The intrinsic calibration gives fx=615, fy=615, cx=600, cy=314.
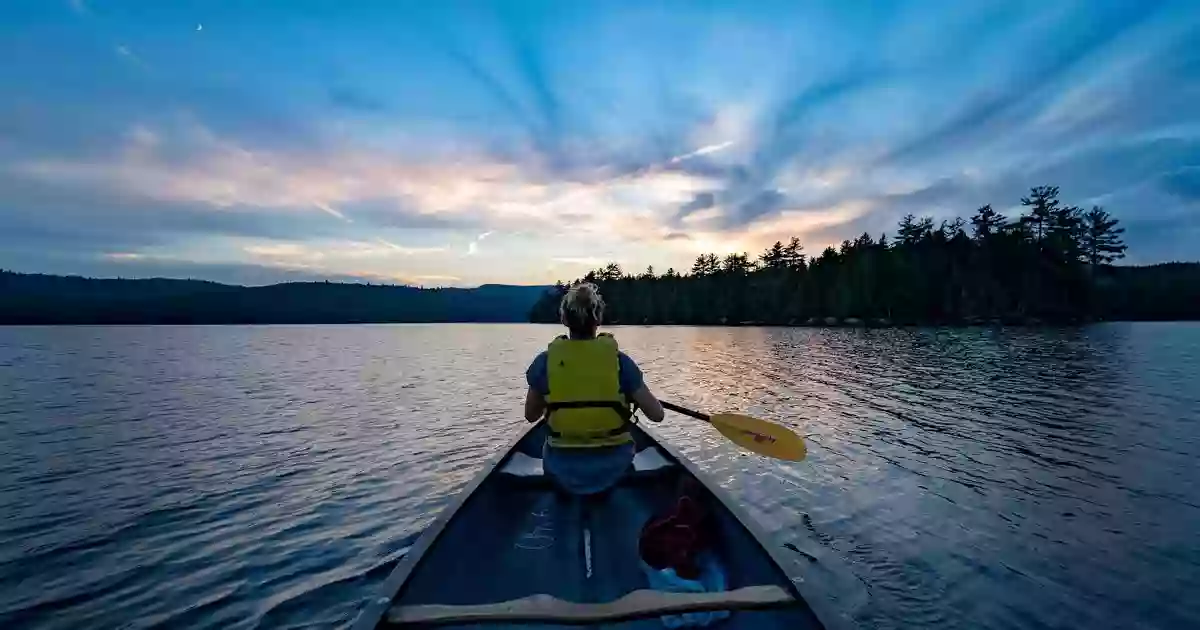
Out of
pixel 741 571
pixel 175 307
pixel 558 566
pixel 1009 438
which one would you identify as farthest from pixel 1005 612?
pixel 175 307

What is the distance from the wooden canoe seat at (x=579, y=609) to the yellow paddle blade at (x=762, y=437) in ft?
11.3

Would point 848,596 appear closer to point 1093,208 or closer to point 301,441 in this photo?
point 301,441

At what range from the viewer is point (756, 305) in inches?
4793

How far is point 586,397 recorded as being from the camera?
5.29 metres

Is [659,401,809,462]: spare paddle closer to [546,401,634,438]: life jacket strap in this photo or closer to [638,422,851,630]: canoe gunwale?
[638,422,851,630]: canoe gunwale

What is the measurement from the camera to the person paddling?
5.21 meters

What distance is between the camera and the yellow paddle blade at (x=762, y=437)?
6.90 m

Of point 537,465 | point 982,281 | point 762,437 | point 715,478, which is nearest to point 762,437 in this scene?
point 762,437

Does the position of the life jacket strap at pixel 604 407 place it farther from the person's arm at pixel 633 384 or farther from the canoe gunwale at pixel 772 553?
the canoe gunwale at pixel 772 553

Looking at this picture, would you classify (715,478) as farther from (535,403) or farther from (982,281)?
(982,281)

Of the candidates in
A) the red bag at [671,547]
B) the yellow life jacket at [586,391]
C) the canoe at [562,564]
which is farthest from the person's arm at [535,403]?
the red bag at [671,547]

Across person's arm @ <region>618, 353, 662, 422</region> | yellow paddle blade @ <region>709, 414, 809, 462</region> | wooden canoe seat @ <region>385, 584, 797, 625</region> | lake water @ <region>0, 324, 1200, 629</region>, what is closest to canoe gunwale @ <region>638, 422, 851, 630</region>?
wooden canoe seat @ <region>385, 584, 797, 625</region>

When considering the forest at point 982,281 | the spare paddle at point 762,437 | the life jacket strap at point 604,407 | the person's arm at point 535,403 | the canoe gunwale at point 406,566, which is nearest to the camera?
the canoe gunwale at point 406,566

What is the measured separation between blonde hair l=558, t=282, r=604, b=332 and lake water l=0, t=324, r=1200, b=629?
2.43 metres
